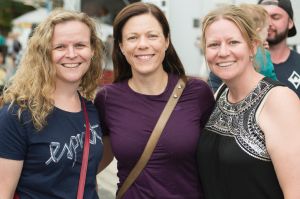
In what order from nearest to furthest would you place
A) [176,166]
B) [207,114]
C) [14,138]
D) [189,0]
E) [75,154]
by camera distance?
[14,138] → [75,154] → [176,166] → [207,114] → [189,0]

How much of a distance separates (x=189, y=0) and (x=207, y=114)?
496 cm

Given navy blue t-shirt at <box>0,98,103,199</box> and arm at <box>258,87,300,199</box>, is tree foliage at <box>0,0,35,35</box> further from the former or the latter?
arm at <box>258,87,300,199</box>

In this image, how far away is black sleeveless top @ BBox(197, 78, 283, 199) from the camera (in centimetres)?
230

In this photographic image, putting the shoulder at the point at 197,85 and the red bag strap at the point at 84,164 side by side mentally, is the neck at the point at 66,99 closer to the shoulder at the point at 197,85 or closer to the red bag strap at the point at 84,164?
the red bag strap at the point at 84,164

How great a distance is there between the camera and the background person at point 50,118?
2305 millimetres

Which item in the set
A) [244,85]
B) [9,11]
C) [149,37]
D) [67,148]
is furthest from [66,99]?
[9,11]

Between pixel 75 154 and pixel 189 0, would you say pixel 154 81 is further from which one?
pixel 189 0

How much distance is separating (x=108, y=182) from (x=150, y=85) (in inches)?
79.7

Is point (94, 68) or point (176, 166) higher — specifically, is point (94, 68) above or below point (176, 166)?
above

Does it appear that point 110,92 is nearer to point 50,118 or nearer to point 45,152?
point 50,118

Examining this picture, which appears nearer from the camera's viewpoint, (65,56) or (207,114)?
(65,56)

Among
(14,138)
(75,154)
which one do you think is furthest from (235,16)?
(14,138)

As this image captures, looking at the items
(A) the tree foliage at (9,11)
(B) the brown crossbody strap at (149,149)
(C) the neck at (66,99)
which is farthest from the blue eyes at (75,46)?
(A) the tree foliage at (9,11)

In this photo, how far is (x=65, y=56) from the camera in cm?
259
